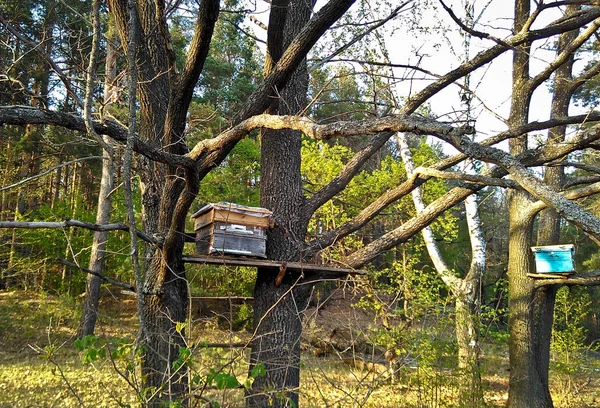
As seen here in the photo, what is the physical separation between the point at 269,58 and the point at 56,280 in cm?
1370

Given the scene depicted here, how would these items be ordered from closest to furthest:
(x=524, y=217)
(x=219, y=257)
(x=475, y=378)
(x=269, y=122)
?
(x=269, y=122) < (x=219, y=257) < (x=475, y=378) < (x=524, y=217)

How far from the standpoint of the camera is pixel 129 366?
6.54ft

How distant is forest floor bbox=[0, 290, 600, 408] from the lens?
2.97 metres

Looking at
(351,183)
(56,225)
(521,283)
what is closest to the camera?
(56,225)

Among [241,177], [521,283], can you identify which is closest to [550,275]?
[521,283]

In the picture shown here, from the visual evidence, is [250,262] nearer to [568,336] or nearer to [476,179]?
[476,179]

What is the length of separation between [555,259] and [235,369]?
4.99 metres

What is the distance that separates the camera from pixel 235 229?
382 cm

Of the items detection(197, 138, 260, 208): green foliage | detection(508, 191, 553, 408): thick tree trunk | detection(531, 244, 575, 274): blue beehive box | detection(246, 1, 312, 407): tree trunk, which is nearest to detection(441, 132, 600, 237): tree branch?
detection(246, 1, 312, 407): tree trunk

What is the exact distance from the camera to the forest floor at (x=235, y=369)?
2971 millimetres

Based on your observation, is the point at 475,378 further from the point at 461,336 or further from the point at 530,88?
the point at 530,88

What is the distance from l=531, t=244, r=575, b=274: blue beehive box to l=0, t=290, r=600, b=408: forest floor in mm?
1509

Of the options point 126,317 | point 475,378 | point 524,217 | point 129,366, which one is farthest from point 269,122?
point 126,317

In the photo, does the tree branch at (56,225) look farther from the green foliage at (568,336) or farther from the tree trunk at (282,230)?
the green foliage at (568,336)
